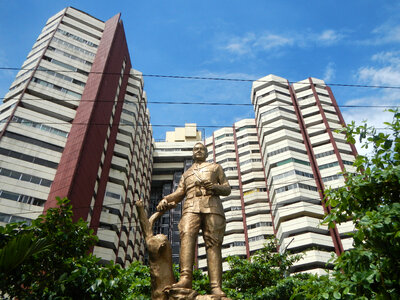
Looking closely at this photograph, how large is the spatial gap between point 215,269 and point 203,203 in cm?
113

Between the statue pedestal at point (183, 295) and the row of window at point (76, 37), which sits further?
the row of window at point (76, 37)

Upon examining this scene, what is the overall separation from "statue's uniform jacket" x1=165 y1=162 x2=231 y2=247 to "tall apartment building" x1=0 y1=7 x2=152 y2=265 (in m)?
21.2

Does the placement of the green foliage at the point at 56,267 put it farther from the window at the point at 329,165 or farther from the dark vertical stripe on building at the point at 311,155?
the window at the point at 329,165

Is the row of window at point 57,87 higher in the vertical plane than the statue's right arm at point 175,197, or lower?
higher

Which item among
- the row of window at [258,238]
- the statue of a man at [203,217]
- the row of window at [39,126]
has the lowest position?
the statue of a man at [203,217]

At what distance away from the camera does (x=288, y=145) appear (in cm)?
4975

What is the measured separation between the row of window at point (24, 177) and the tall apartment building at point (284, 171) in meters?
24.8

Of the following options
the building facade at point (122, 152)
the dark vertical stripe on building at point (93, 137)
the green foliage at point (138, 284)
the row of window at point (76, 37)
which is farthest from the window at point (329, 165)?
the green foliage at point (138, 284)

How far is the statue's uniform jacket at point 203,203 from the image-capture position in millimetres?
5723

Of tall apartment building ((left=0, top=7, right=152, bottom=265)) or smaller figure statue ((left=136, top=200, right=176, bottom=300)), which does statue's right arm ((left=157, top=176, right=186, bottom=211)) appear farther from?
tall apartment building ((left=0, top=7, right=152, bottom=265))

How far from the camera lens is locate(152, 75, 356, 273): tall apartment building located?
4159 centimetres

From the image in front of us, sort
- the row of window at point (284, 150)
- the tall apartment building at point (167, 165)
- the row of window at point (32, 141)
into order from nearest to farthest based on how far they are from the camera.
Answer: the row of window at point (32, 141)
the row of window at point (284, 150)
the tall apartment building at point (167, 165)

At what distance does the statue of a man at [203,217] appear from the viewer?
536 cm

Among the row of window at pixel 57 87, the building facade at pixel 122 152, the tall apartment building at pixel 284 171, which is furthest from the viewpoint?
the tall apartment building at pixel 284 171
